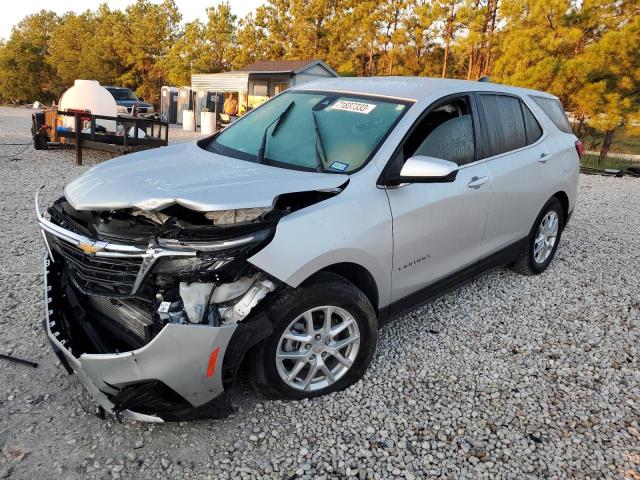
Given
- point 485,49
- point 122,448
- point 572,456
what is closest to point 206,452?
point 122,448

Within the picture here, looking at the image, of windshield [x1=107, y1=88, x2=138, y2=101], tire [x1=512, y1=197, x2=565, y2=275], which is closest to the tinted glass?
tire [x1=512, y1=197, x2=565, y2=275]

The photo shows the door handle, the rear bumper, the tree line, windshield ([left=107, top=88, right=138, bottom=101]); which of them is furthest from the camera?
windshield ([left=107, top=88, right=138, bottom=101])

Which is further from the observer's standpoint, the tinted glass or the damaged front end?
the tinted glass

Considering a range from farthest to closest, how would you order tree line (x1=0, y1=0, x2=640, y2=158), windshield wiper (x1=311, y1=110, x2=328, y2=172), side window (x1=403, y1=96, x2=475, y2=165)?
tree line (x1=0, y1=0, x2=640, y2=158) < side window (x1=403, y1=96, x2=475, y2=165) < windshield wiper (x1=311, y1=110, x2=328, y2=172)

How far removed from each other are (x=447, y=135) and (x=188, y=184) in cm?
190

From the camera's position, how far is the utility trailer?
10266 mm

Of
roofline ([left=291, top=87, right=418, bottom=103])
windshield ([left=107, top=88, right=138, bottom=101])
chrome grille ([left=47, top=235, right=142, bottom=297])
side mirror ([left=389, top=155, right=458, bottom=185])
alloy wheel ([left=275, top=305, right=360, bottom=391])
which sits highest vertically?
windshield ([left=107, top=88, right=138, bottom=101])

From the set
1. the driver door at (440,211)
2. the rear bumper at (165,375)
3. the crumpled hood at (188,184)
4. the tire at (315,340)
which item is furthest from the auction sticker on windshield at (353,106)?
the rear bumper at (165,375)

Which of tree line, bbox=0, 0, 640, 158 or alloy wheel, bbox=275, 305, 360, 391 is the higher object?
tree line, bbox=0, 0, 640, 158

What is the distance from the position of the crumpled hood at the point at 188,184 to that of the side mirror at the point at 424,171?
1.14 feet

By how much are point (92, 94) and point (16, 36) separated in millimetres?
52440

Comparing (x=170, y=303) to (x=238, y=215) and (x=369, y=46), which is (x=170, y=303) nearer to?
(x=238, y=215)

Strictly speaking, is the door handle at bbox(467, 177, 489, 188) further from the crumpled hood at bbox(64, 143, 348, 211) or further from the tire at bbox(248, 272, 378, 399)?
the tire at bbox(248, 272, 378, 399)

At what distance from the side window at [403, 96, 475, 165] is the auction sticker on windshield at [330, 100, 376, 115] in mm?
368
